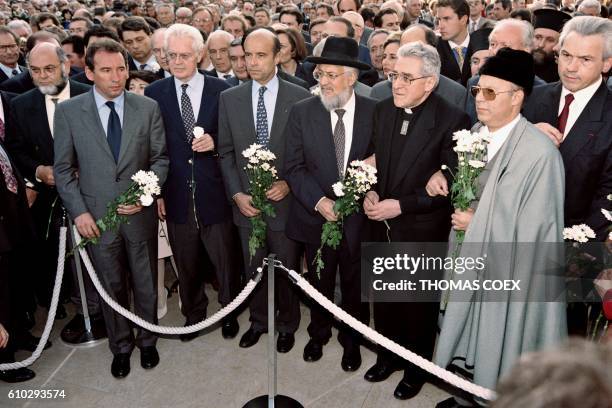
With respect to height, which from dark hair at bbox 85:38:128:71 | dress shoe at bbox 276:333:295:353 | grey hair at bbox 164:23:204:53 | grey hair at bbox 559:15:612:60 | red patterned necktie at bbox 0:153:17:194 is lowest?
dress shoe at bbox 276:333:295:353

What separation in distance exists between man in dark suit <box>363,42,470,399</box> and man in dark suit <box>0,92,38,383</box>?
9.96ft

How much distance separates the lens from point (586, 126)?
4.22 meters

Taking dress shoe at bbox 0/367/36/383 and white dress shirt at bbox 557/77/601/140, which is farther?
dress shoe at bbox 0/367/36/383

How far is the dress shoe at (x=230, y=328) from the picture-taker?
569cm

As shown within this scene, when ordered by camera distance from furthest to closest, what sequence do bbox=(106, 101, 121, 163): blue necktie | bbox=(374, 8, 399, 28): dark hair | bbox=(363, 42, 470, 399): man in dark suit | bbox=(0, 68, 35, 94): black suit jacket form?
bbox=(374, 8, 399, 28): dark hair
bbox=(0, 68, 35, 94): black suit jacket
bbox=(106, 101, 121, 163): blue necktie
bbox=(363, 42, 470, 399): man in dark suit

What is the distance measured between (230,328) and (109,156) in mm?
2120

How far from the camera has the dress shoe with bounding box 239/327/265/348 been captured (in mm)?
5531

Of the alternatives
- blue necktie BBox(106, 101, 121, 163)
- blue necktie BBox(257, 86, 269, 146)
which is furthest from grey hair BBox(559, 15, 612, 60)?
blue necktie BBox(106, 101, 121, 163)

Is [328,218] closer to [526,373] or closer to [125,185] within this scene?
[125,185]

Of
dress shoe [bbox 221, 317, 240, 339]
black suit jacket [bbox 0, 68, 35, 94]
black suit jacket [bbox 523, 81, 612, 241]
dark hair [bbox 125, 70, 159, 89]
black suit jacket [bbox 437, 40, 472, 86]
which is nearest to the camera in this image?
black suit jacket [bbox 523, 81, 612, 241]

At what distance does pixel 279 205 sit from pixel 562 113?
2547mm

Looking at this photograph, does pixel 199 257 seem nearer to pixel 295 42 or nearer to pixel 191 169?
pixel 191 169

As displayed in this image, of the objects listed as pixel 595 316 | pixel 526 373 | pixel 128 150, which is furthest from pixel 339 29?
pixel 526 373

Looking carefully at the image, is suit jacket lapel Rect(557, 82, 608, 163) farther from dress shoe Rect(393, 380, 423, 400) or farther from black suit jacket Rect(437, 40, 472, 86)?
black suit jacket Rect(437, 40, 472, 86)
